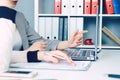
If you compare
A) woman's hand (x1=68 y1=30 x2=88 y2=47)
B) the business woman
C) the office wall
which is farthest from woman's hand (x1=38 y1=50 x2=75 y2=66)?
the office wall

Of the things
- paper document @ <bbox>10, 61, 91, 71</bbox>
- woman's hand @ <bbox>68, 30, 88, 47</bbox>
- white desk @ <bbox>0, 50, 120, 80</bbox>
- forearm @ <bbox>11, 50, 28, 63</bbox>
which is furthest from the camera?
woman's hand @ <bbox>68, 30, 88, 47</bbox>

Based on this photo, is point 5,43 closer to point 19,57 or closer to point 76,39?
point 19,57

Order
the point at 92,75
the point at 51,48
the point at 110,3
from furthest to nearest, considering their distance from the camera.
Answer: the point at 110,3, the point at 51,48, the point at 92,75

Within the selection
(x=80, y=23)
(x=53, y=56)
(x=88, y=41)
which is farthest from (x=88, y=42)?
(x=53, y=56)

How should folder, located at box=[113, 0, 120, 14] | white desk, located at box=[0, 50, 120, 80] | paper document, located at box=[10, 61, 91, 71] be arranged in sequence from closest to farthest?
white desk, located at box=[0, 50, 120, 80] → paper document, located at box=[10, 61, 91, 71] → folder, located at box=[113, 0, 120, 14]

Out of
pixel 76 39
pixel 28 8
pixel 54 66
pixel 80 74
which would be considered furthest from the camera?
pixel 28 8

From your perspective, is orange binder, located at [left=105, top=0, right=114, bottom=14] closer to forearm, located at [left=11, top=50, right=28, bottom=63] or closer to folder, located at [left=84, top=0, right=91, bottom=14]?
folder, located at [left=84, top=0, right=91, bottom=14]

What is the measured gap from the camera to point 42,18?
266 cm

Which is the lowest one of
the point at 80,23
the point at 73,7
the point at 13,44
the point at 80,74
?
the point at 80,74

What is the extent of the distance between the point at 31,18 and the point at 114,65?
1987 millimetres

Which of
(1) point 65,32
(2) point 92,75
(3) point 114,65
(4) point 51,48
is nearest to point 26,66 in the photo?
(2) point 92,75

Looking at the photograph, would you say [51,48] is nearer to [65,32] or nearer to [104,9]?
[65,32]

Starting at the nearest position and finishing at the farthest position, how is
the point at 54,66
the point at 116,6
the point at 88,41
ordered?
the point at 54,66 < the point at 116,6 < the point at 88,41

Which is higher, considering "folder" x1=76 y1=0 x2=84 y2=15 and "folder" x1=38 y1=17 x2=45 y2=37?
"folder" x1=76 y1=0 x2=84 y2=15
